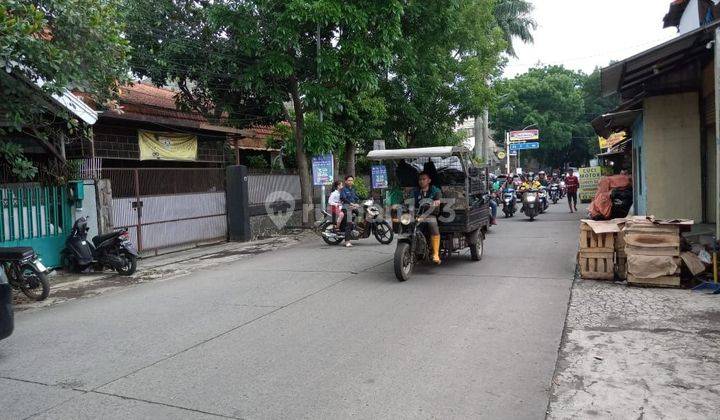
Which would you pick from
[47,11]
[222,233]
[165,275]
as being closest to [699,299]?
[165,275]

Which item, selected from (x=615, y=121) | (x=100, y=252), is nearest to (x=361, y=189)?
(x=615, y=121)

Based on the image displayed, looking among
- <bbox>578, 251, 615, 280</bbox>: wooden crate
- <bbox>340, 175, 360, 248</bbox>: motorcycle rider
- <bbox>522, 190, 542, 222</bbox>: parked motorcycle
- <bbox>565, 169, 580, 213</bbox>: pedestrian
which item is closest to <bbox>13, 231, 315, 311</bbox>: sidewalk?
<bbox>340, 175, 360, 248</bbox>: motorcycle rider

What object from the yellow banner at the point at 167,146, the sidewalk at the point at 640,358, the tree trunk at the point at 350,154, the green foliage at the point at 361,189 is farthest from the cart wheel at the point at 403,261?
the green foliage at the point at 361,189

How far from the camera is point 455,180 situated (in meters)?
10.0

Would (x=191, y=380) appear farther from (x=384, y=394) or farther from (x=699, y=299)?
(x=699, y=299)

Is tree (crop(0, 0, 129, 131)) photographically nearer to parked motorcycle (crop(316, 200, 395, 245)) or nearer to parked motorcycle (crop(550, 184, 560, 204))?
parked motorcycle (crop(316, 200, 395, 245))

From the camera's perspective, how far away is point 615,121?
1418 centimetres

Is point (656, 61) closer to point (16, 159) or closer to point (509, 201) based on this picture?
point (16, 159)

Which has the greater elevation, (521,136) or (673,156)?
(521,136)

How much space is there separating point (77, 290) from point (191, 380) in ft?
18.4

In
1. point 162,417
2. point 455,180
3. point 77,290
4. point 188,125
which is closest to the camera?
point 162,417

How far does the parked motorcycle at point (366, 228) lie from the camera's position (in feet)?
43.0

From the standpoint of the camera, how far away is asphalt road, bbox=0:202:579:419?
3.94m

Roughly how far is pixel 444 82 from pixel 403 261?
15425 millimetres
